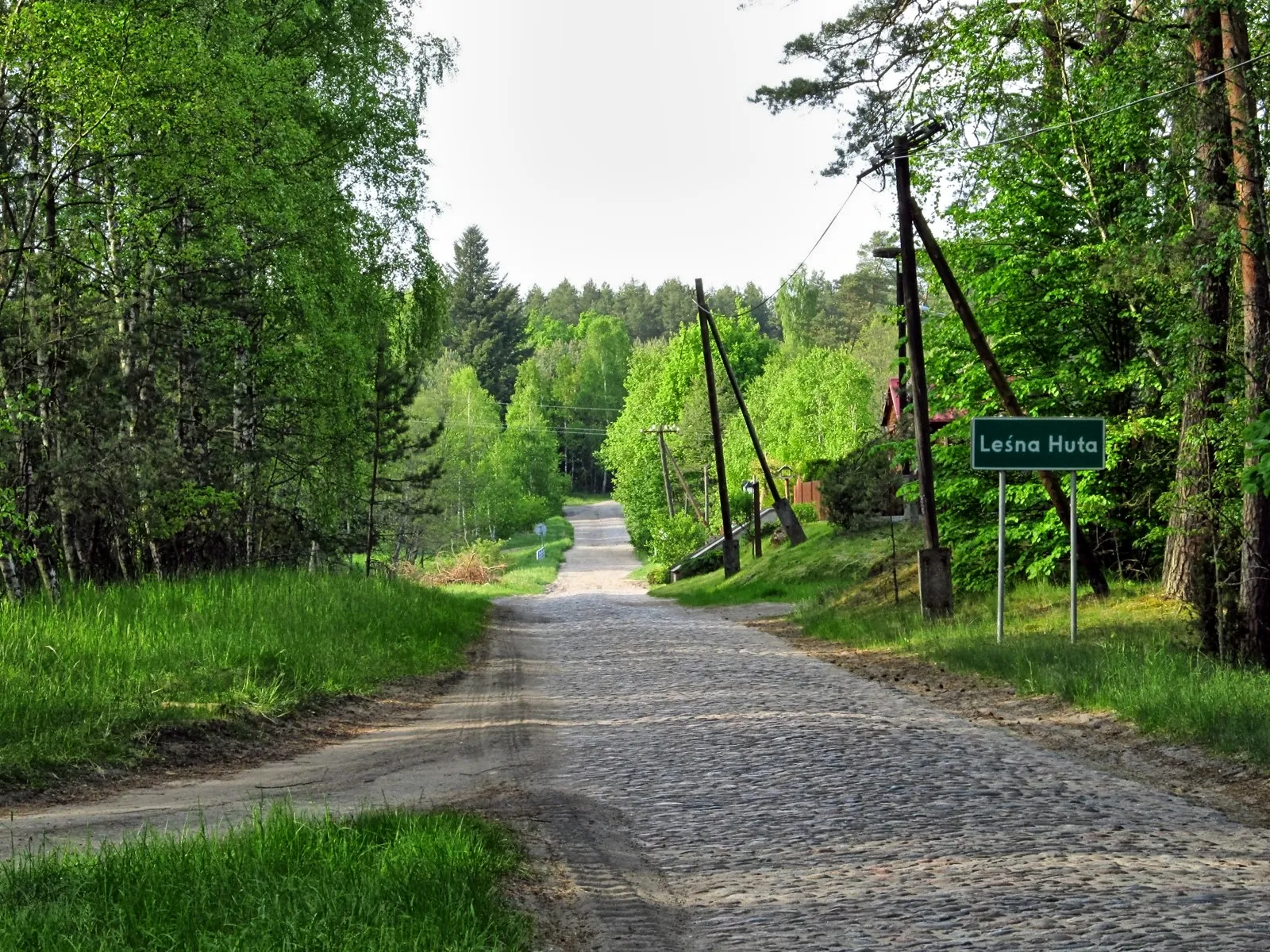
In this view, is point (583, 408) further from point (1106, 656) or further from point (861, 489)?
A: point (1106, 656)

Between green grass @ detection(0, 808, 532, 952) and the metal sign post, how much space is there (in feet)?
38.2

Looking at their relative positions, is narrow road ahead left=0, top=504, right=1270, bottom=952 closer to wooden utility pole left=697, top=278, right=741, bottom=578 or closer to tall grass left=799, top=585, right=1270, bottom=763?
tall grass left=799, top=585, right=1270, bottom=763

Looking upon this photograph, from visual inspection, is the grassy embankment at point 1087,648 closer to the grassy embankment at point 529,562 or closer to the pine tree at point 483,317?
the grassy embankment at point 529,562

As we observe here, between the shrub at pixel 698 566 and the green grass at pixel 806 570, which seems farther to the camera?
the shrub at pixel 698 566

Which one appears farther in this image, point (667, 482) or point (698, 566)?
point (667, 482)

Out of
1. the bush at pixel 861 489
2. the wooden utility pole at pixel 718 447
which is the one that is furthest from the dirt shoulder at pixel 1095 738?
the wooden utility pole at pixel 718 447

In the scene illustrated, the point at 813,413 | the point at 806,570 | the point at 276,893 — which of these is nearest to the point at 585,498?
the point at 813,413

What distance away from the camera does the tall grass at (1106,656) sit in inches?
433

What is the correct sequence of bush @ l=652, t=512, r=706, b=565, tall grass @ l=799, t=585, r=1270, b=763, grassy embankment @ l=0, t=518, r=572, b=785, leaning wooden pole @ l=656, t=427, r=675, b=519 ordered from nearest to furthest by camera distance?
grassy embankment @ l=0, t=518, r=572, b=785 → tall grass @ l=799, t=585, r=1270, b=763 → bush @ l=652, t=512, r=706, b=565 → leaning wooden pole @ l=656, t=427, r=675, b=519

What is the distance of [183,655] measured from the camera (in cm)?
1362

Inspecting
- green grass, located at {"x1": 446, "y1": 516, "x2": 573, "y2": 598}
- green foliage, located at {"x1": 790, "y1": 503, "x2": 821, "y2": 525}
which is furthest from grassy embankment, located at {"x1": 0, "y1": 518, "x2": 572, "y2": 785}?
green foliage, located at {"x1": 790, "y1": 503, "x2": 821, "y2": 525}

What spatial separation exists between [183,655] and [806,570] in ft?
89.6

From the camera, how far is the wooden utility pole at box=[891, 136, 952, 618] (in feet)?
71.3

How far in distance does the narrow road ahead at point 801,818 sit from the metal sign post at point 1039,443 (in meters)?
4.38
